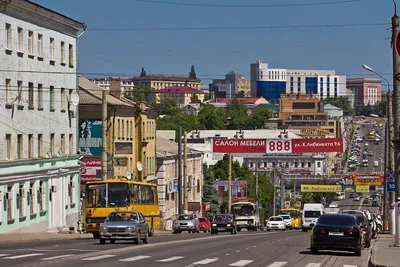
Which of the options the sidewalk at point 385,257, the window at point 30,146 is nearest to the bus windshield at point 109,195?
the window at point 30,146

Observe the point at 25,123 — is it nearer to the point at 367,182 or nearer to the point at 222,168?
the point at 367,182

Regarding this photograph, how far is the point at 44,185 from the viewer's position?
206 ft

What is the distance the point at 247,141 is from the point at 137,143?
1889 cm

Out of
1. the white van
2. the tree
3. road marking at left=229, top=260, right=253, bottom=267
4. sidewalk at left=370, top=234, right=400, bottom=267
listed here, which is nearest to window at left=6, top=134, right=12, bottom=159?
sidewalk at left=370, top=234, right=400, bottom=267

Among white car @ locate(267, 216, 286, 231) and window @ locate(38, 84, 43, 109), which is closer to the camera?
window @ locate(38, 84, 43, 109)

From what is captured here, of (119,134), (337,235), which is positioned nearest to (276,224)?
(119,134)

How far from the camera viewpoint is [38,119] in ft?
205

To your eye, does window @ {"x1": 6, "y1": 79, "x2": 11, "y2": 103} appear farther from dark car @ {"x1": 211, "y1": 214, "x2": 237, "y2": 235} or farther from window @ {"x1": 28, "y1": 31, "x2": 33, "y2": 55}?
dark car @ {"x1": 211, "y1": 214, "x2": 237, "y2": 235}

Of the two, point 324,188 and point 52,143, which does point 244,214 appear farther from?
point 324,188

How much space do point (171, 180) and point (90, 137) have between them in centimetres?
1970

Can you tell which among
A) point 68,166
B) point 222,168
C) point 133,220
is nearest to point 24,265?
point 133,220

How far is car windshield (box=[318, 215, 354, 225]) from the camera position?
3572cm

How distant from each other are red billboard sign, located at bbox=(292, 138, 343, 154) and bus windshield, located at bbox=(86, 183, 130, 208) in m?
24.6

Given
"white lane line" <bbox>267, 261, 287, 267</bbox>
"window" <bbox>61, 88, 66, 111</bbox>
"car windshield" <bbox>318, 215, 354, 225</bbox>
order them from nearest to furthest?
"white lane line" <bbox>267, 261, 287, 267</bbox>, "car windshield" <bbox>318, 215, 354, 225</bbox>, "window" <bbox>61, 88, 66, 111</bbox>
